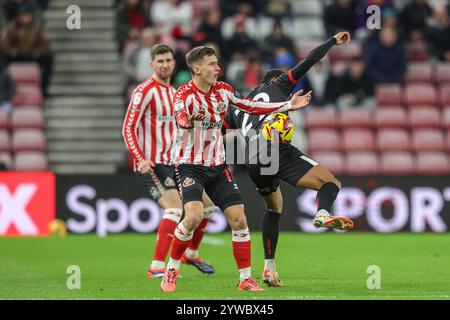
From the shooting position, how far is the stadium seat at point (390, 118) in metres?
18.6

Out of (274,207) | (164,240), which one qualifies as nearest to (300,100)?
(274,207)

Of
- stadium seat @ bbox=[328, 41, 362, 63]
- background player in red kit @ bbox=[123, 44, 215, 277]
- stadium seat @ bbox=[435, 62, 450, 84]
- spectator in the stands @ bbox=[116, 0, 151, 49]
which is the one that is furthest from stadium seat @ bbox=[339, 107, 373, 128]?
background player in red kit @ bbox=[123, 44, 215, 277]

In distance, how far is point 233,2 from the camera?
20469 mm

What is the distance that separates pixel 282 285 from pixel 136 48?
9.68 meters

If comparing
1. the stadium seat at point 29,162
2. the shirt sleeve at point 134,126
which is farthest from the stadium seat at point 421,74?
the shirt sleeve at point 134,126

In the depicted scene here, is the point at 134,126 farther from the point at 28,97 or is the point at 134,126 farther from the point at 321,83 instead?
the point at 321,83

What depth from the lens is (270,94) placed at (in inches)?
380

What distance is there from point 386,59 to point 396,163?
1983mm

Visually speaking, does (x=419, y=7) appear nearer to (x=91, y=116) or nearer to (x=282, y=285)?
(x=91, y=116)

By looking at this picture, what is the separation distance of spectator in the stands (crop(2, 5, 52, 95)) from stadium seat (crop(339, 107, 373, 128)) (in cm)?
514

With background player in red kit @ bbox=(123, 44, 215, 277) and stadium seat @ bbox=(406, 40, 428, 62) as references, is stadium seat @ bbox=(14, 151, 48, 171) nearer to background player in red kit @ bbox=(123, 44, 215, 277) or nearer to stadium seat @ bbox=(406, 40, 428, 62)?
stadium seat @ bbox=(406, 40, 428, 62)

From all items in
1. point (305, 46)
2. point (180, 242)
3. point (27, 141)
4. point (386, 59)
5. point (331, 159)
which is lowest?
point (180, 242)

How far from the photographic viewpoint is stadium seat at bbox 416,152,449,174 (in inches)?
709

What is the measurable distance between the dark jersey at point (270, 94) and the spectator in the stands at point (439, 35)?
34.0 ft
